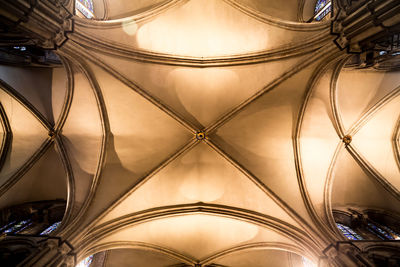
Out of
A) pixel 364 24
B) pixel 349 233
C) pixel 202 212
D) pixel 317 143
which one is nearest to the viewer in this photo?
pixel 364 24

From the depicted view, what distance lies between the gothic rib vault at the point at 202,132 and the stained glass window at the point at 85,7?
2.82ft

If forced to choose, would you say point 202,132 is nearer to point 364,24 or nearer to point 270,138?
point 270,138

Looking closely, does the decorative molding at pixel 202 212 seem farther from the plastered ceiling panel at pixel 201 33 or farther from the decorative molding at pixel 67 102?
the plastered ceiling panel at pixel 201 33

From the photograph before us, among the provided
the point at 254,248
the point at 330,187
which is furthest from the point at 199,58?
the point at 254,248

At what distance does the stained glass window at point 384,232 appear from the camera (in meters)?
8.73

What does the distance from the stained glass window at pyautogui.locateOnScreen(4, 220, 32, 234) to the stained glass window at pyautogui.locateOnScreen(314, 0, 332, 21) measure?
13.9 metres

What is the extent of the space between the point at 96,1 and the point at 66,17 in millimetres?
4810

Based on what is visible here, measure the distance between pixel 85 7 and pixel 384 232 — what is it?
1444cm

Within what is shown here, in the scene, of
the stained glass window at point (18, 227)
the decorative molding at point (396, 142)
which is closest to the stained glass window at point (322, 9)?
the decorative molding at point (396, 142)

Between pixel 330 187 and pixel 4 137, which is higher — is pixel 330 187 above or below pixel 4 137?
below

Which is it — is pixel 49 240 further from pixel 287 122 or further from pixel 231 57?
pixel 287 122

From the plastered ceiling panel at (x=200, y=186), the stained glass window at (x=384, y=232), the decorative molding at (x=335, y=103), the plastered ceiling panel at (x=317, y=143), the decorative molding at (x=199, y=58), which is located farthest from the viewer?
the plastered ceiling panel at (x=200, y=186)

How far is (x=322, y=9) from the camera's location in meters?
9.89

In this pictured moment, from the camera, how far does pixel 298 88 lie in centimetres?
1003
